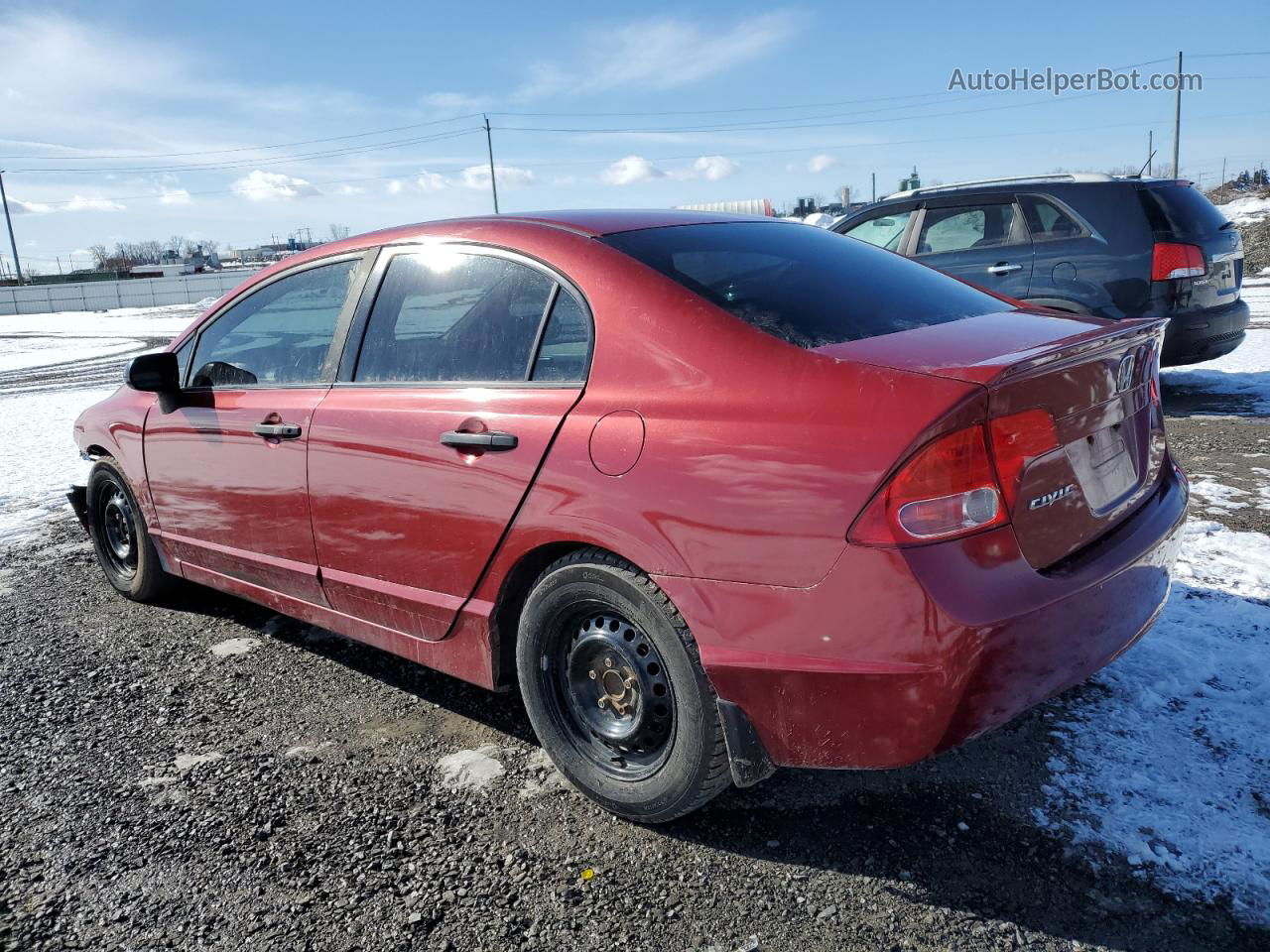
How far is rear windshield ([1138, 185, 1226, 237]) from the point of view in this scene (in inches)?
262

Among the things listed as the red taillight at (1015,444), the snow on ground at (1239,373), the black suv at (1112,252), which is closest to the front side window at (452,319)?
the red taillight at (1015,444)

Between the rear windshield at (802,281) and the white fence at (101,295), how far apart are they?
43.9 m

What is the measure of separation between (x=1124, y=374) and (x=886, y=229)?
6.03m

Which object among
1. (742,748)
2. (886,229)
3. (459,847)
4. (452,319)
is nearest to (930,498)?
(742,748)

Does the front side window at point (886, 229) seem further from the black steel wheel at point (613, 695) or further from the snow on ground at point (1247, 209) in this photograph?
the snow on ground at point (1247, 209)

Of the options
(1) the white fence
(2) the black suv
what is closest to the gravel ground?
(2) the black suv

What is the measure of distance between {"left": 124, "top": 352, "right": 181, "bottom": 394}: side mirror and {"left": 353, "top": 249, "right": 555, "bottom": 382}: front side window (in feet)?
3.81

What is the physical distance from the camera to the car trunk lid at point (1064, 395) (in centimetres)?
210

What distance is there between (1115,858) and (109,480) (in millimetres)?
4378

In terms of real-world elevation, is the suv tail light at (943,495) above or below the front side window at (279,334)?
below

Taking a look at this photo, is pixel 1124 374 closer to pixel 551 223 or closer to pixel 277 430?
pixel 551 223

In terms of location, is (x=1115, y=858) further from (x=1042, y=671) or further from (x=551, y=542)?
(x=551, y=542)

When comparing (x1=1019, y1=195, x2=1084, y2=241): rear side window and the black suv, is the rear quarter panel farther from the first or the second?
(x1=1019, y1=195, x2=1084, y2=241): rear side window

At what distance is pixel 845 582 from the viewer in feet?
6.59
